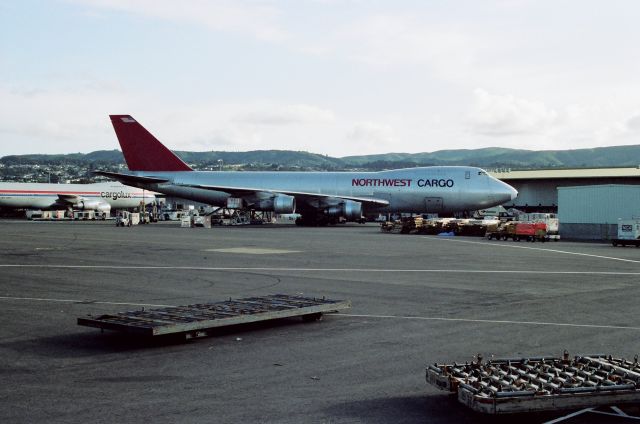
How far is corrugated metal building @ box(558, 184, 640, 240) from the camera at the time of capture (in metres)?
47.1

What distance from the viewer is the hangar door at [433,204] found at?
62.6 meters

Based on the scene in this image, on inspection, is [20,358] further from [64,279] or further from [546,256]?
[546,256]

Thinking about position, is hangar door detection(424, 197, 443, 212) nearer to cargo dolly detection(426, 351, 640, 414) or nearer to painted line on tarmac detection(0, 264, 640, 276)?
painted line on tarmac detection(0, 264, 640, 276)

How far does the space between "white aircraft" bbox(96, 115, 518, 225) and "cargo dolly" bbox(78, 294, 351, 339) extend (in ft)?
154

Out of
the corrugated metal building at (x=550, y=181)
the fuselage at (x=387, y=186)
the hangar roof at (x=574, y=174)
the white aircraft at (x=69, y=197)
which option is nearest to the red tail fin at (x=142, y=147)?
the fuselage at (x=387, y=186)

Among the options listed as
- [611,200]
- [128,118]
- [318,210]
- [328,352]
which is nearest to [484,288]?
[328,352]

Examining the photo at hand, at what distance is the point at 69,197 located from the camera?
98.6 meters

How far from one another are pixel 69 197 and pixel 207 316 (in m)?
91.3

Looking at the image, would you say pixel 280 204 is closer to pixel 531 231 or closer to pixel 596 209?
pixel 531 231

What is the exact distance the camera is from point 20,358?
11055 millimetres

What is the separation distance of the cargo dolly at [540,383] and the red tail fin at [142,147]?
64.2 m

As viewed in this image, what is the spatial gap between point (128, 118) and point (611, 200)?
45.1 metres

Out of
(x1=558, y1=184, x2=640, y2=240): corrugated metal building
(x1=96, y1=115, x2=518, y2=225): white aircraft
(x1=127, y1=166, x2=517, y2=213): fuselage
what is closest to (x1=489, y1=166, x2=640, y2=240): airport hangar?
(x1=558, y1=184, x2=640, y2=240): corrugated metal building

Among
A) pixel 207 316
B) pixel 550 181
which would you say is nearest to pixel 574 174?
pixel 550 181
